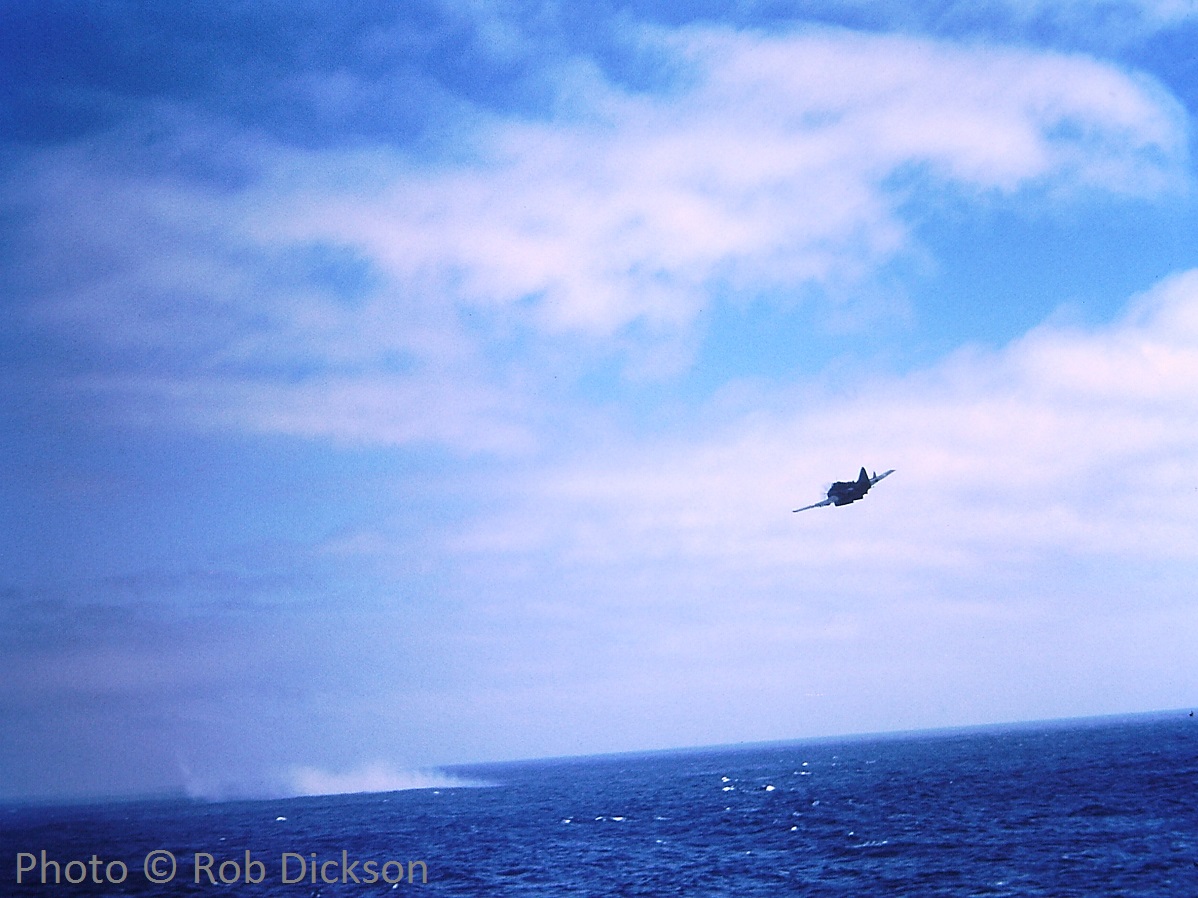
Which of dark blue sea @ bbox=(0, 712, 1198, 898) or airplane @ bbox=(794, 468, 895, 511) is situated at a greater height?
airplane @ bbox=(794, 468, 895, 511)

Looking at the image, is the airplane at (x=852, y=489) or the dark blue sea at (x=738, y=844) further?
the dark blue sea at (x=738, y=844)

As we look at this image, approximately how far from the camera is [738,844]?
8556 cm

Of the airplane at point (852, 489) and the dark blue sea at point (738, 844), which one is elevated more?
the airplane at point (852, 489)

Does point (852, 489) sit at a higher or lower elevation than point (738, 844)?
higher

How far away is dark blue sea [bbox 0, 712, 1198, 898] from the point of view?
64.9m

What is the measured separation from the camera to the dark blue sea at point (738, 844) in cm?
6494

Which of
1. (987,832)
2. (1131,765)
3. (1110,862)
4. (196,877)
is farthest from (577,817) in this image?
(1131,765)

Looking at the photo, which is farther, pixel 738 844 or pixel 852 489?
pixel 738 844

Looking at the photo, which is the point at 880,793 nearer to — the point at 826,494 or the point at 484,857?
the point at 484,857

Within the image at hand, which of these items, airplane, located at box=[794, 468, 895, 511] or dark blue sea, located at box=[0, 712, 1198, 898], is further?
dark blue sea, located at box=[0, 712, 1198, 898]

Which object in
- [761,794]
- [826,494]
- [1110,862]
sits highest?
[826,494]

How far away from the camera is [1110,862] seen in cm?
6406

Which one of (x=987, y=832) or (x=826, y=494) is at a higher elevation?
(x=826, y=494)

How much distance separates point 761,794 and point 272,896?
90514 millimetres
